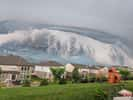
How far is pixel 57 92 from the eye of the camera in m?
10.1

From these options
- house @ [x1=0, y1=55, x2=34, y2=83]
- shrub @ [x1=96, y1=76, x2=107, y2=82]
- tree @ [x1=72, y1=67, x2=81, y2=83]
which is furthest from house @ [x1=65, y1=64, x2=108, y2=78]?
house @ [x1=0, y1=55, x2=34, y2=83]

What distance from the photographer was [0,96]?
866 centimetres

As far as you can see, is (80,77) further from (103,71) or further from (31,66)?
(31,66)

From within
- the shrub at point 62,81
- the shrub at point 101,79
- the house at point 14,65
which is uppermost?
the house at point 14,65

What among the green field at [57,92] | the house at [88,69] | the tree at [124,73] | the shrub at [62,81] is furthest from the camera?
the tree at [124,73]

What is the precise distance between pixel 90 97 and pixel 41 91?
2087mm

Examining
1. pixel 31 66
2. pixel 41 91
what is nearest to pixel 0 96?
pixel 41 91

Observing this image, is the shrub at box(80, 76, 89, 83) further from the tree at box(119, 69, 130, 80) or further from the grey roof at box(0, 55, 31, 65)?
the grey roof at box(0, 55, 31, 65)

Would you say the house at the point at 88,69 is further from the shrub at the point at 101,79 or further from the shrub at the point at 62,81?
the shrub at the point at 62,81

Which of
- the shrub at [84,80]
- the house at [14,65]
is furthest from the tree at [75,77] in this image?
the house at [14,65]

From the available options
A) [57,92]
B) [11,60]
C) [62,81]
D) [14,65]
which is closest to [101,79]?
[62,81]

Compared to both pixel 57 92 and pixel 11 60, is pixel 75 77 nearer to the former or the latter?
pixel 57 92

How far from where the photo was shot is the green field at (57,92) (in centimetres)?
913

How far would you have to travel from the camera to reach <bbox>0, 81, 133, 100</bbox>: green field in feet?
30.0
